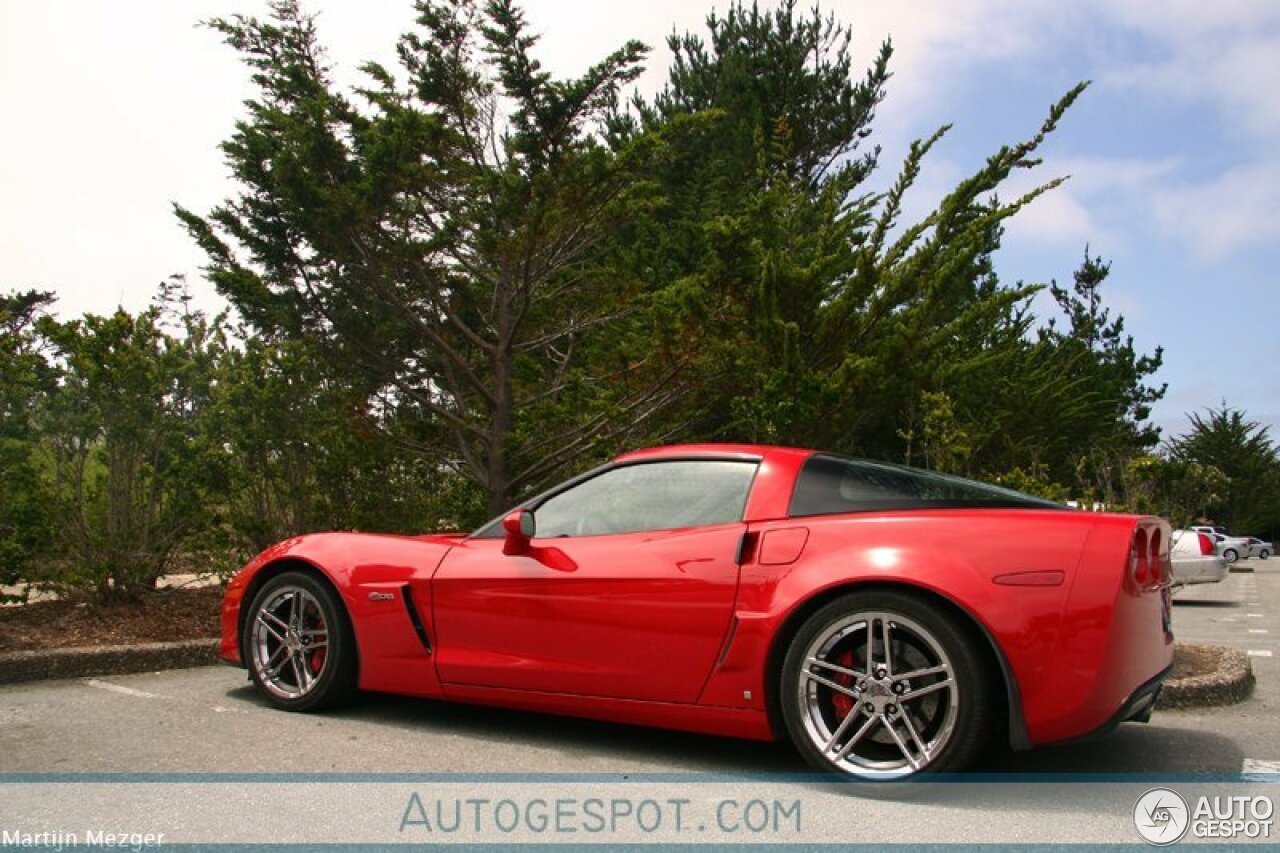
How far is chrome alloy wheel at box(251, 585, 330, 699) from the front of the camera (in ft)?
15.7

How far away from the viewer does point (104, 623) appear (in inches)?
251

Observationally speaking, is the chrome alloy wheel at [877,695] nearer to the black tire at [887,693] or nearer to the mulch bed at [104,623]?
the black tire at [887,693]

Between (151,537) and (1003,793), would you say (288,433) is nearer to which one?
(151,537)

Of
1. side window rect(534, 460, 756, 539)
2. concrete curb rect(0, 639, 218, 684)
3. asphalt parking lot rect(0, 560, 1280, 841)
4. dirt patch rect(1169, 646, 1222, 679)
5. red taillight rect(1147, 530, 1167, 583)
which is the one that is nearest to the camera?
asphalt parking lot rect(0, 560, 1280, 841)

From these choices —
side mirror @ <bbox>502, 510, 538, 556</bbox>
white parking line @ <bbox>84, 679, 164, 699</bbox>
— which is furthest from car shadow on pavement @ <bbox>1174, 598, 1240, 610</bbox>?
white parking line @ <bbox>84, 679, 164, 699</bbox>

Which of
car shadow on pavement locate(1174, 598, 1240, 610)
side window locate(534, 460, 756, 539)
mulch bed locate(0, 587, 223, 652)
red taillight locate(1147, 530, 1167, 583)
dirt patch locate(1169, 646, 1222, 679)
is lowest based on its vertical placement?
car shadow on pavement locate(1174, 598, 1240, 610)

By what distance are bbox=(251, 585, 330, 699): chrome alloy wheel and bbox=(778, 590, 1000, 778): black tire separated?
2213mm

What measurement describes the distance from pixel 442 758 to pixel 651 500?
1254 millimetres

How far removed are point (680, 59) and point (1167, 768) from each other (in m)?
21.8

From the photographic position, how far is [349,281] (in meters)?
8.12

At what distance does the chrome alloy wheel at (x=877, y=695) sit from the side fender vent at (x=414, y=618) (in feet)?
5.41

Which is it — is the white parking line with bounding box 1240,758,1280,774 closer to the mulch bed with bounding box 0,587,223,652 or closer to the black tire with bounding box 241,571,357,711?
the black tire with bounding box 241,571,357,711

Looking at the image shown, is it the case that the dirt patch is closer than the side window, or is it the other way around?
the side window

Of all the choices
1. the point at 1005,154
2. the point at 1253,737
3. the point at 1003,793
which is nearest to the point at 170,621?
the point at 1003,793
